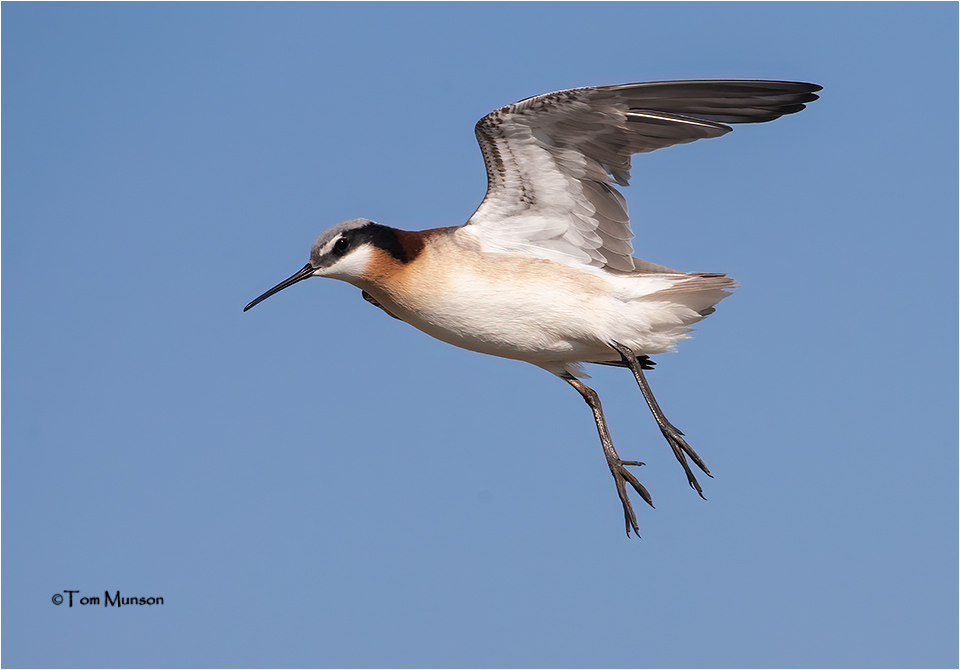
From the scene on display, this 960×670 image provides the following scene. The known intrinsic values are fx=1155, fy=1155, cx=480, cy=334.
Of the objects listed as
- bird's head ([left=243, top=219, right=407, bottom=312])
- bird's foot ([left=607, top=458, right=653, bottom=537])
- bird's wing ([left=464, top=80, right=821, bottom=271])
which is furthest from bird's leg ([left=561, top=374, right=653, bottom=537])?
bird's head ([left=243, top=219, right=407, bottom=312])

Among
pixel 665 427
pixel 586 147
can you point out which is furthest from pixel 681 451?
pixel 586 147

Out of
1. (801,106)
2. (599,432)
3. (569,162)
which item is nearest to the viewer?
(801,106)

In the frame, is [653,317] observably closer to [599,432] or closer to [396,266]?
[599,432]

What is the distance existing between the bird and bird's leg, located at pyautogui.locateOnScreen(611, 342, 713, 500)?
1cm

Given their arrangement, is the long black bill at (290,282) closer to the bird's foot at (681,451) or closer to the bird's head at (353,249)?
the bird's head at (353,249)

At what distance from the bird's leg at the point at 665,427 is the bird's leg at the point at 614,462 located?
58cm

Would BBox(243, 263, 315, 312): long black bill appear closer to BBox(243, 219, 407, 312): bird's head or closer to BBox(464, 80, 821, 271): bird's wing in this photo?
BBox(243, 219, 407, 312): bird's head

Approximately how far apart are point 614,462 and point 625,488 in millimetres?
288

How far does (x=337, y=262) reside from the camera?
1055 centimetres

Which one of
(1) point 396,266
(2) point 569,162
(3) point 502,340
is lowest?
(3) point 502,340

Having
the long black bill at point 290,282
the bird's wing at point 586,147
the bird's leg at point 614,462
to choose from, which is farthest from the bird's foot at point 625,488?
the long black bill at point 290,282

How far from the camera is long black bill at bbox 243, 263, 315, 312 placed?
10.7 metres

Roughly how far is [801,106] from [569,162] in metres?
2.04

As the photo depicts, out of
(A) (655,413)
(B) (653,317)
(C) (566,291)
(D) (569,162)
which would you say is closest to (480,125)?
(D) (569,162)
